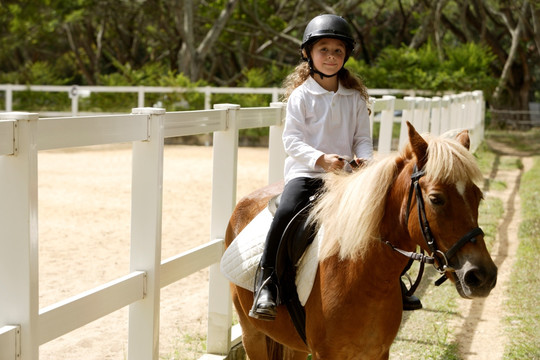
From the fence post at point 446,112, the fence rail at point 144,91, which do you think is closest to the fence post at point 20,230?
the fence post at point 446,112

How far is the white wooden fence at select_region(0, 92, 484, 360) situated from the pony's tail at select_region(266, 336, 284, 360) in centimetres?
59

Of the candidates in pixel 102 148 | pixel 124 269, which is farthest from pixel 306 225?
pixel 102 148

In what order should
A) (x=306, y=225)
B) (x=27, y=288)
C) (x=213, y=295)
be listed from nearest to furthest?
(x=27, y=288) → (x=306, y=225) → (x=213, y=295)

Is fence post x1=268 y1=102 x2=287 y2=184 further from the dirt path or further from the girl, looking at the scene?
the dirt path

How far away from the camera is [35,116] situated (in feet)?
9.27

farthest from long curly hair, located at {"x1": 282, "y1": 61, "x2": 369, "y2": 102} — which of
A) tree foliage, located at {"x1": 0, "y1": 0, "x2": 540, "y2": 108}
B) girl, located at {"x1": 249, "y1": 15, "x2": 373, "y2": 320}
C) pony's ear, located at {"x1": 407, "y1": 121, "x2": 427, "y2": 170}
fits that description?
tree foliage, located at {"x1": 0, "y1": 0, "x2": 540, "y2": 108}

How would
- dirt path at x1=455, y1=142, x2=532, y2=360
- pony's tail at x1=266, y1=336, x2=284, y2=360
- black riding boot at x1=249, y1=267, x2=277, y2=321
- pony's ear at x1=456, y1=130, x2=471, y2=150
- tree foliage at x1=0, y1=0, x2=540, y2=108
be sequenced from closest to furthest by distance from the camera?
1. pony's ear at x1=456, y1=130, x2=471, y2=150
2. black riding boot at x1=249, y1=267, x2=277, y2=321
3. pony's tail at x1=266, y1=336, x2=284, y2=360
4. dirt path at x1=455, y1=142, x2=532, y2=360
5. tree foliage at x1=0, y1=0, x2=540, y2=108

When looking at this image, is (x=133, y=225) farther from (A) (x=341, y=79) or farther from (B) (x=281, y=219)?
(A) (x=341, y=79)

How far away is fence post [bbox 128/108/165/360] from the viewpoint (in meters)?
3.78

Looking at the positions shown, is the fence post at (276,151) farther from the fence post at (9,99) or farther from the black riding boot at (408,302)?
the fence post at (9,99)

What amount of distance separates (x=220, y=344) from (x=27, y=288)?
226cm

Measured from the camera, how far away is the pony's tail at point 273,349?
407 cm

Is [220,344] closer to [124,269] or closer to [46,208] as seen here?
[124,269]

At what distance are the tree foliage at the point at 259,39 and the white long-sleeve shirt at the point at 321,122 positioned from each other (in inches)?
754
